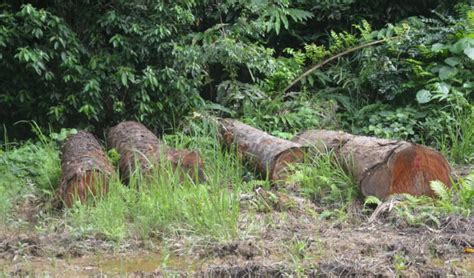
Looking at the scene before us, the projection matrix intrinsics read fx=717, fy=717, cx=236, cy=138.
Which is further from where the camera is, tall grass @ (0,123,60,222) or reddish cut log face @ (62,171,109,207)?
tall grass @ (0,123,60,222)

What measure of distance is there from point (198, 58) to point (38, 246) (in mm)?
4987

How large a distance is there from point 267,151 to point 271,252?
2.45 m

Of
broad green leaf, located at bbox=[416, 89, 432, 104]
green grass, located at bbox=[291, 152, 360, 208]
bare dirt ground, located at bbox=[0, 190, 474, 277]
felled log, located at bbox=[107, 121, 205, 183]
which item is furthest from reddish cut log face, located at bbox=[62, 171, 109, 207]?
broad green leaf, located at bbox=[416, 89, 432, 104]

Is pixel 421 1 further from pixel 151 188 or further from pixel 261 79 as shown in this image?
pixel 151 188

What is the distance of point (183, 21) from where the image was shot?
9.66 m

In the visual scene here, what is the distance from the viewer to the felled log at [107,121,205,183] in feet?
22.4

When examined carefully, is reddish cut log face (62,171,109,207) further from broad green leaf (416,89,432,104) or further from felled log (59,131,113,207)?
broad green leaf (416,89,432,104)

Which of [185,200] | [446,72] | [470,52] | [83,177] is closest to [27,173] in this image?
[83,177]

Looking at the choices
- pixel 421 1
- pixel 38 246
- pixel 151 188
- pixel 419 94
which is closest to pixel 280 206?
pixel 151 188

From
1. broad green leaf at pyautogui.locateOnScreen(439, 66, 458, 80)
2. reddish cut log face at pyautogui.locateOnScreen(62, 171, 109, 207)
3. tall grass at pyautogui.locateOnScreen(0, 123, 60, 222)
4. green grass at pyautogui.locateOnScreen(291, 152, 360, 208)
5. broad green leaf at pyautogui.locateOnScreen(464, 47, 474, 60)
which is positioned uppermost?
broad green leaf at pyautogui.locateOnScreen(464, 47, 474, 60)

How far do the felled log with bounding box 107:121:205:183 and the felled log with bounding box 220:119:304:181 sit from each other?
2.32 feet

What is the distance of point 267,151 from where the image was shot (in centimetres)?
738

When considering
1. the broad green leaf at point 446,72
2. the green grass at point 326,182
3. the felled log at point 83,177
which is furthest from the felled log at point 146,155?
the broad green leaf at point 446,72

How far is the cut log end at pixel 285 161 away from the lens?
23.4ft
